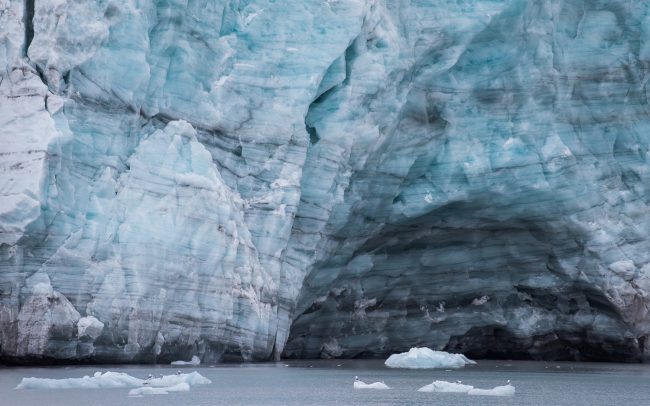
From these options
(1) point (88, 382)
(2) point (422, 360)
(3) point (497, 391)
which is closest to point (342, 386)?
(3) point (497, 391)

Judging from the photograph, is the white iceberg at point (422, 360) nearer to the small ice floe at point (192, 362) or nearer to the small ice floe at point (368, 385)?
the small ice floe at point (192, 362)

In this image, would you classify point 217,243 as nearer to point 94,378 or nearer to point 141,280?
point 141,280

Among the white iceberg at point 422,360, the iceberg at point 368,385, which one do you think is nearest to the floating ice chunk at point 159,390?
the iceberg at point 368,385

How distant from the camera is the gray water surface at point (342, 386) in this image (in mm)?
16891

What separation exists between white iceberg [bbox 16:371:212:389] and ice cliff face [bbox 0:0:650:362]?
253 centimetres

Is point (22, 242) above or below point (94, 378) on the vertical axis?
above

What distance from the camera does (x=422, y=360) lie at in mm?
25406

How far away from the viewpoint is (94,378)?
712 inches

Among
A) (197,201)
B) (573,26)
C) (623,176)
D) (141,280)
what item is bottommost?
(141,280)

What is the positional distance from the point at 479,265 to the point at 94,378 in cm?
1191

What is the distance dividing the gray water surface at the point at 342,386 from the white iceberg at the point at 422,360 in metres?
0.29

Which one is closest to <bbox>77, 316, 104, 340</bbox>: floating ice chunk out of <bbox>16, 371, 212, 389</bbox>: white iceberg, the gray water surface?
the gray water surface

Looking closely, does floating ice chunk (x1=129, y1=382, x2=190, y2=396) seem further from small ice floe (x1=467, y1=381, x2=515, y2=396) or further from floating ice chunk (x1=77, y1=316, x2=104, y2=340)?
small ice floe (x1=467, y1=381, x2=515, y2=396)

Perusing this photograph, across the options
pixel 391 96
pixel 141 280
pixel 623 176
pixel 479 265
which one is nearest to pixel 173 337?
pixel 141 280
